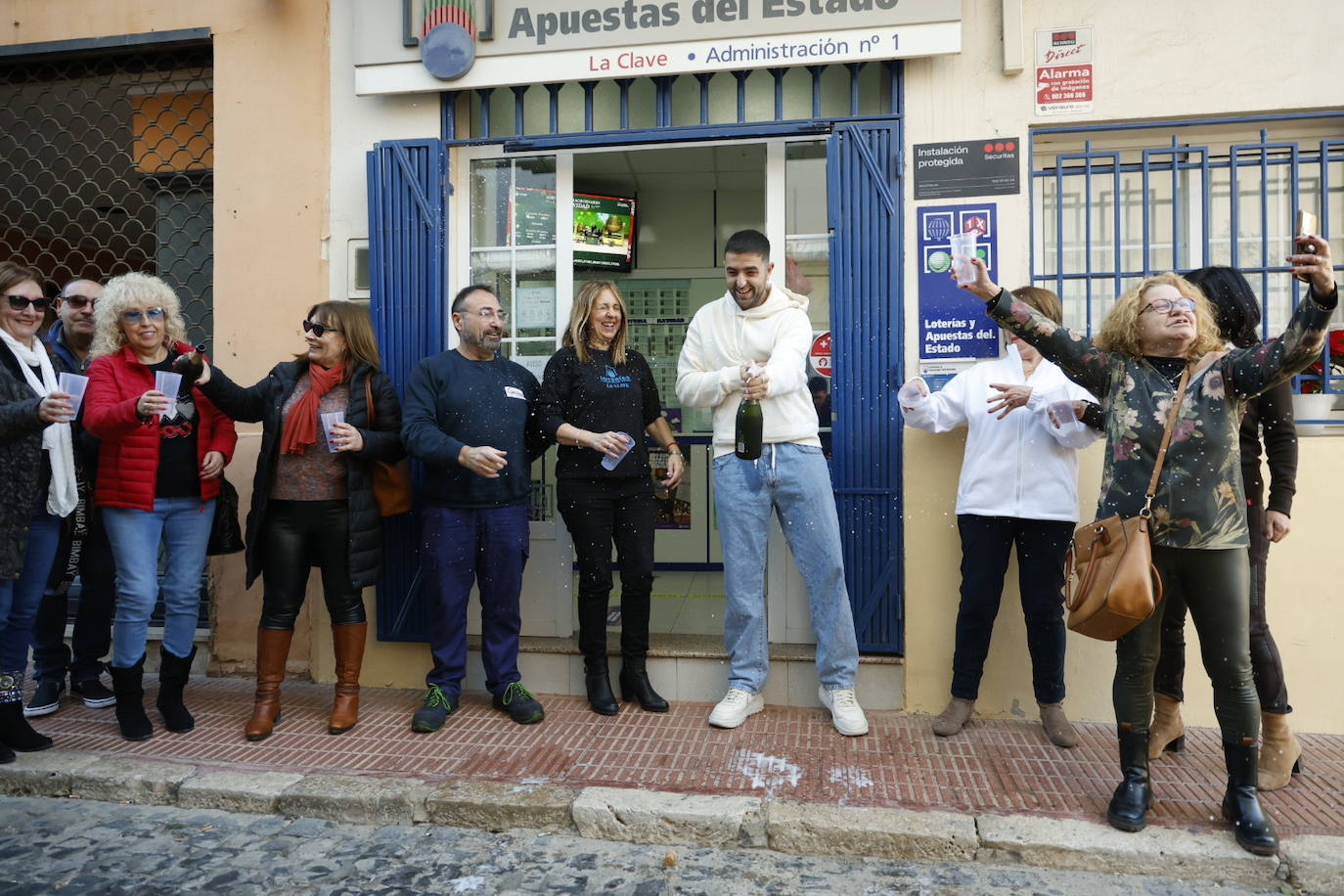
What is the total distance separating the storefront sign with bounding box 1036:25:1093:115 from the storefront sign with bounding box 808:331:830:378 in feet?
5.00

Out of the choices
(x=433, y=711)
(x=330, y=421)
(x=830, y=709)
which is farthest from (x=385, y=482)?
(x=830, y=709)

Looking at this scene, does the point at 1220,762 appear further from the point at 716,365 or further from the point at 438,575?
the point at 438,575

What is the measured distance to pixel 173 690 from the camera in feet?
14.9

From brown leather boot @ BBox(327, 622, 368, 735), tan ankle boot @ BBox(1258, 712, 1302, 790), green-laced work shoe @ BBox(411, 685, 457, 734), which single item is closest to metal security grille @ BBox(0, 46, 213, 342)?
brown leather boot @ BBox(327, 622, 368, 735)

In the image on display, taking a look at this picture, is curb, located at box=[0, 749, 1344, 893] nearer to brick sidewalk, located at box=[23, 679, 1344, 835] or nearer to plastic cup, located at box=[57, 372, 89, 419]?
brick sidewalk, located at box=[23, 679, 1344, 835]

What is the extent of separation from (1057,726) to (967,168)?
271 centimetres

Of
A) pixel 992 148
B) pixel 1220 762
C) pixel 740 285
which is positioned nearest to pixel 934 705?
pixel 1220 762

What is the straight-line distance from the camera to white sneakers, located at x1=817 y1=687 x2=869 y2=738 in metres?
4.39

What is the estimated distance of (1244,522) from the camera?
3307mm

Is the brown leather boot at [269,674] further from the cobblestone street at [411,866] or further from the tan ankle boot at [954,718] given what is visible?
the tan ankle boot at [954,718]

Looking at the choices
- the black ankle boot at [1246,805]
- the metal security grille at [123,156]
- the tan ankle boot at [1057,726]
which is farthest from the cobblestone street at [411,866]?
the metal security grille at [123,156]

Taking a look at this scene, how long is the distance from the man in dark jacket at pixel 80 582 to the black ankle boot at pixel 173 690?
66cm

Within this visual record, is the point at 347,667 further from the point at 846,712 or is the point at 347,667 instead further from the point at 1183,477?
the point at 1183,477

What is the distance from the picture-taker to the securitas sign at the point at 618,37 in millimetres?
4668
